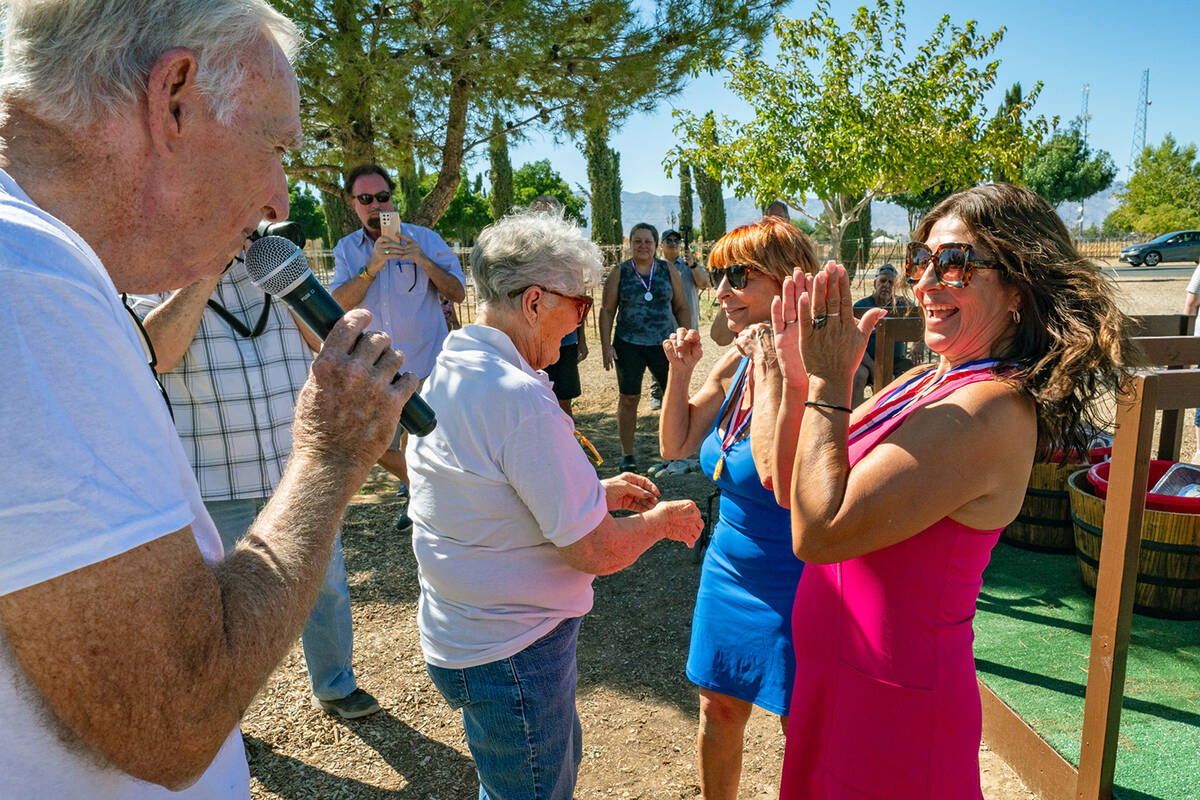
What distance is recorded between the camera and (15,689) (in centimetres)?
77

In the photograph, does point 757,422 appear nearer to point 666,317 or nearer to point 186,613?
point 186,613

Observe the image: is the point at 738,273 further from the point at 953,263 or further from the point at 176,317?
the point at 176,317

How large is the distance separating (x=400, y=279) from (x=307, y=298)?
12.6 feet

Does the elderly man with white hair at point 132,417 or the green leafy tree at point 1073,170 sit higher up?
the green leafy tree at point 1073,170

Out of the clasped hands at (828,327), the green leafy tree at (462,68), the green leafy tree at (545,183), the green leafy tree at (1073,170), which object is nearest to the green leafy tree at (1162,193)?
the green leafy tree at (1073,170)

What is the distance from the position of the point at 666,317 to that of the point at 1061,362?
5.53m

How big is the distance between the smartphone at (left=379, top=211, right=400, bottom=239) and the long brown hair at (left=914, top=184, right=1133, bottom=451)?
146 inches

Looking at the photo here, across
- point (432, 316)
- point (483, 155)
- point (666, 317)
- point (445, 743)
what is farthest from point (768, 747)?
point (483, 155)

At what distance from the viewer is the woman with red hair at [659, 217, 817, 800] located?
2361 mm

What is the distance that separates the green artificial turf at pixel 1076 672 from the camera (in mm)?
2666

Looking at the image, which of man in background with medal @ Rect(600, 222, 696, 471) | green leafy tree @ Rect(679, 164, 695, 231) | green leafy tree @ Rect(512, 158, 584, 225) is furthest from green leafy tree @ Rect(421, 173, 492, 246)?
man in background with medal @ Rect(600, 222, 696, 471)

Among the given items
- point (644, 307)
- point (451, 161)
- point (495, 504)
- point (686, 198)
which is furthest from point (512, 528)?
point (686, 198)

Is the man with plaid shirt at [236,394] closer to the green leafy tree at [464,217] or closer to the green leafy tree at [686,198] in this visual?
the green leafy tree at [686,198]

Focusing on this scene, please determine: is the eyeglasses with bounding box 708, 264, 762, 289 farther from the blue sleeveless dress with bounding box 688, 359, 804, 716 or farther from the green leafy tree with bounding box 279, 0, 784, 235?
the green leafy tree with bounding box 279, 0, 784, 235
